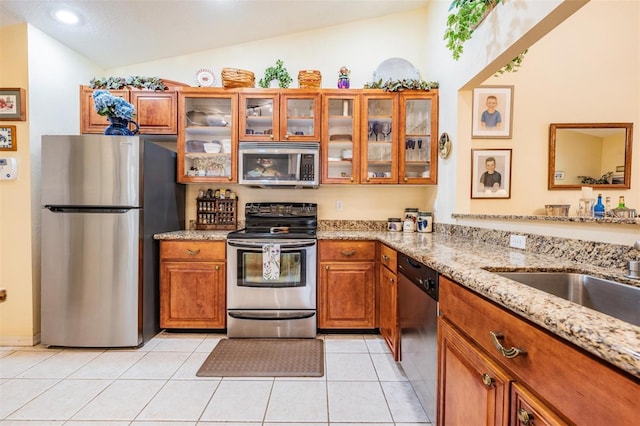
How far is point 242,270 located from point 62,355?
144 centimetres

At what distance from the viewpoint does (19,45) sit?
2.23 metres

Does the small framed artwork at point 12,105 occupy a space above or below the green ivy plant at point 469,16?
below

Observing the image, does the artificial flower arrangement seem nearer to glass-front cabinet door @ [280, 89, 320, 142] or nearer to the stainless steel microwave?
the stainless steel microwave

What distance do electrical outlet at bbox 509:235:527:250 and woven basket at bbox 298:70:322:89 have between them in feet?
6.81

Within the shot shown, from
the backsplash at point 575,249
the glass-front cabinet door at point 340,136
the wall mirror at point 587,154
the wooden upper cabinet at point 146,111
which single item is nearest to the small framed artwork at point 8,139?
the wooden upper cabinet at point 146,111

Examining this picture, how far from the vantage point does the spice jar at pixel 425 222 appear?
2.71 metres

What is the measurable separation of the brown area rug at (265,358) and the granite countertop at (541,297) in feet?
3.63

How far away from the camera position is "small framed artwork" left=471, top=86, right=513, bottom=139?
243cm

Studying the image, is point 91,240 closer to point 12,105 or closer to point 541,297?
point 12,105

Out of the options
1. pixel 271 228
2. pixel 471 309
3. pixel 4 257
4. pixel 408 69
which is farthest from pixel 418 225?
pixel 4 257

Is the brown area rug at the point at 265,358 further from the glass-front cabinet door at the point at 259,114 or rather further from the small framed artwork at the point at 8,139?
the small framed artwork at the point at 8,139

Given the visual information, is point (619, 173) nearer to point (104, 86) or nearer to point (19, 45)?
point (104, 86)

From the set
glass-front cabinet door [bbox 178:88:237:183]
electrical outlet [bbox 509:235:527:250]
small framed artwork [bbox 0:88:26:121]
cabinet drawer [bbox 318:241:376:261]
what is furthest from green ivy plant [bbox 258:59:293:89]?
electrical outlet [bbox 509:235:527:250]

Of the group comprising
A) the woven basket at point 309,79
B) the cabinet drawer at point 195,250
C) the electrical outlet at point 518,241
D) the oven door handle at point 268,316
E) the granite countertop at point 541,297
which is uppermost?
the woven basket at point 309,79
